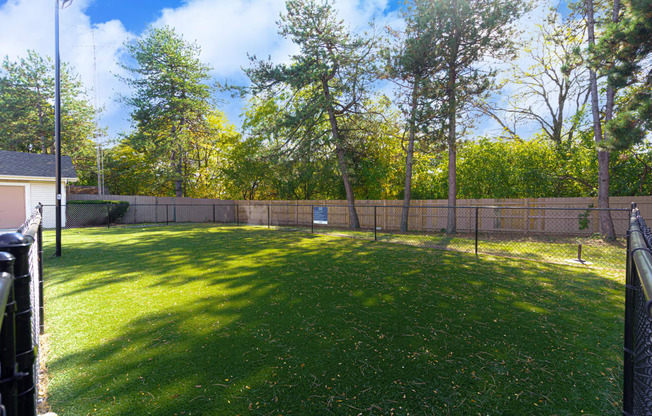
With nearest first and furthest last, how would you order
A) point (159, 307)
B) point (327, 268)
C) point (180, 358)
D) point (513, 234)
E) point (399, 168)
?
point (180, 358) → point (159, 307) → point (327, 268) → point (513, 234) → point (399, 168)

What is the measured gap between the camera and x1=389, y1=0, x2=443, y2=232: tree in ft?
38.4

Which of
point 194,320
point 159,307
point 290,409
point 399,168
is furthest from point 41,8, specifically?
point 399,168

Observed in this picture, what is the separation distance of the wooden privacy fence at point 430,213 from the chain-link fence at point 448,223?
0.03 metres

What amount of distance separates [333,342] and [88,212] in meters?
19.4

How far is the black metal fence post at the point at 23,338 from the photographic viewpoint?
45.9 inches

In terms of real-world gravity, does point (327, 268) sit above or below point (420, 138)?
below

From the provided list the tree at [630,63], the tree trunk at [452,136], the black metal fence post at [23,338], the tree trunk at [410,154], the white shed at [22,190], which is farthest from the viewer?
the white shed at [22,190]

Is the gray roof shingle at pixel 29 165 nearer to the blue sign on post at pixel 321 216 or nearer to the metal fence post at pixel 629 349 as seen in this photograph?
the blue sign on post at pixel 321 216

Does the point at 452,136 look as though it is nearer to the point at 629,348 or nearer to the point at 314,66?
the point at 314,66

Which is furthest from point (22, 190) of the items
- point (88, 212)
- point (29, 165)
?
point (88, 212)

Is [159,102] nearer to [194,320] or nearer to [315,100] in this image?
[315,100]

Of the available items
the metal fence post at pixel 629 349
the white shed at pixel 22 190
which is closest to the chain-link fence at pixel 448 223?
the white shed at pixel 22 190

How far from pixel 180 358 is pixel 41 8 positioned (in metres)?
10.8

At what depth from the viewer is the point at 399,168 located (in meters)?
18.7
